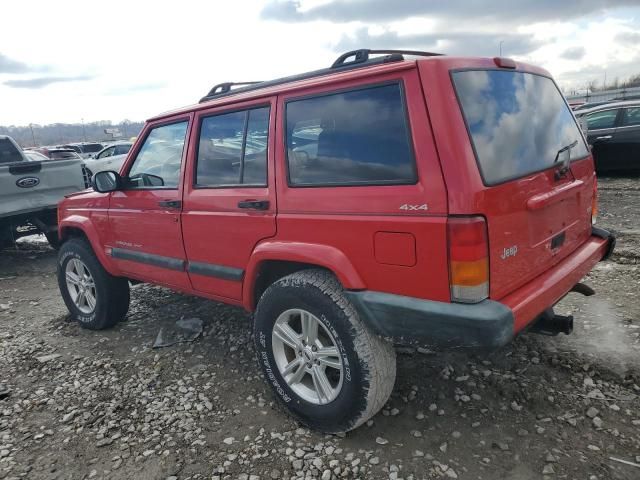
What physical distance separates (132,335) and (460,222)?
130 inches

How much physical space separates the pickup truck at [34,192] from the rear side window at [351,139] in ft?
18.9

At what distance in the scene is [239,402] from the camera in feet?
10.3

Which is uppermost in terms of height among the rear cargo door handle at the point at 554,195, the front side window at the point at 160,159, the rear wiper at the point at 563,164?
the front side window at the point at 160,159

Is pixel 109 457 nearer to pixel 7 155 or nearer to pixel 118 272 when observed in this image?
pixel 118 272

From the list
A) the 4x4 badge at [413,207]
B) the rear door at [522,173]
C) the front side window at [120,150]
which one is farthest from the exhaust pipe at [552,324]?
the front side window at [120,150]

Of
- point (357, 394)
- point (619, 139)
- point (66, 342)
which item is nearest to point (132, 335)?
point (66, 342)

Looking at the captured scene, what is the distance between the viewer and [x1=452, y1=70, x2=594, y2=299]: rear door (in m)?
2.19

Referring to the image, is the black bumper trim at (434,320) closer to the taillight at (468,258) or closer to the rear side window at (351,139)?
the taillight at (468,258)

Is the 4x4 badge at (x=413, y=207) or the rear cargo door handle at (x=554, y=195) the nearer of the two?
the 4x4 badge at (x=413, y=207)

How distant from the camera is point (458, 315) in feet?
6.97

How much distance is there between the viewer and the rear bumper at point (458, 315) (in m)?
2.10

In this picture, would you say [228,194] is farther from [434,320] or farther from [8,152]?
[8,152]

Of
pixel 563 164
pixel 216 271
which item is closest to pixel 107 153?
pixel 216 271

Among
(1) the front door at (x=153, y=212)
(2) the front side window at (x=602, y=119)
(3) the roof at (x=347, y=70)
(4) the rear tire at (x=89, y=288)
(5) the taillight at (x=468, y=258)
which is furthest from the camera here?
(2) the front side window at (x=602, y=119)
